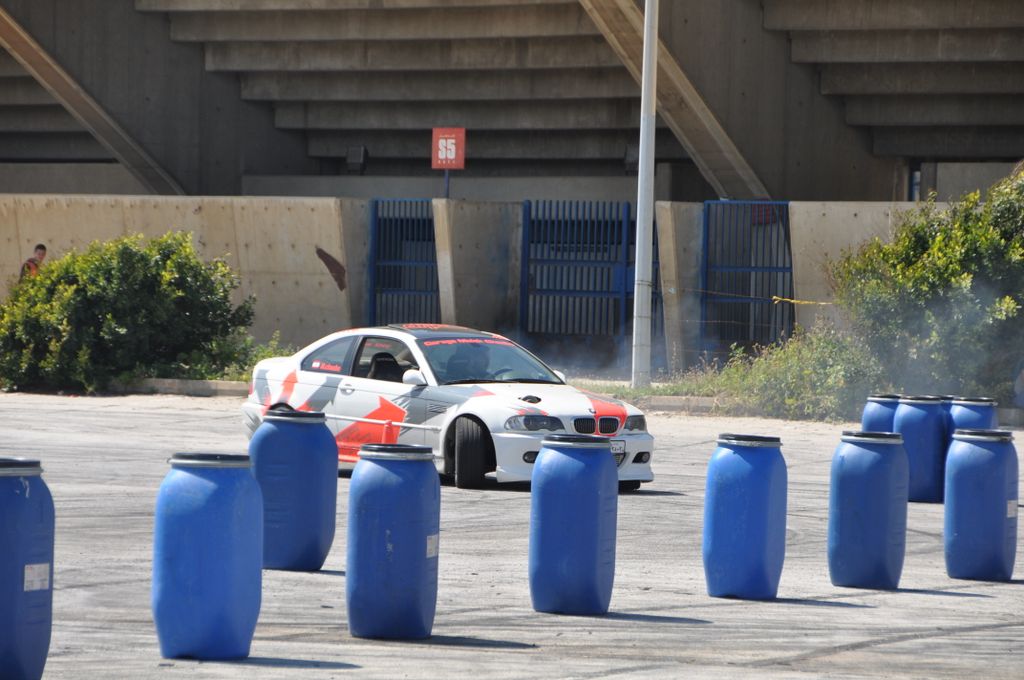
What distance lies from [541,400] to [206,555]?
7.38m

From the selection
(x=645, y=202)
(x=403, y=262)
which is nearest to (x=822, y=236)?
(x=645, y=202)

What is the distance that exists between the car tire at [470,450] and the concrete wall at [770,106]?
14.9m

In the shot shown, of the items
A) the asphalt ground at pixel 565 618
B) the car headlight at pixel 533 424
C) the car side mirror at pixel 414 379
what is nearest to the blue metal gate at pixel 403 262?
the car side mirror at pixel 414 379

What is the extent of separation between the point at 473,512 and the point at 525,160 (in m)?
26.4

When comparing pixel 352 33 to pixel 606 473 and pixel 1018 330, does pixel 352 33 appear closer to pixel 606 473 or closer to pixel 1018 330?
pixel 1018 330

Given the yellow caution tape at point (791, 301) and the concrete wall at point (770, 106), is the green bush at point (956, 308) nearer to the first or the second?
the yellow caution tape at point (791, 301)

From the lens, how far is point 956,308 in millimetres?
21016

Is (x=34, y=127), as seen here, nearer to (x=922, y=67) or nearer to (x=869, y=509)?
(x=922, y=67)

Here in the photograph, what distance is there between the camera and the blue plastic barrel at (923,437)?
14484 mm

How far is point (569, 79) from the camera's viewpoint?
34.4 meters

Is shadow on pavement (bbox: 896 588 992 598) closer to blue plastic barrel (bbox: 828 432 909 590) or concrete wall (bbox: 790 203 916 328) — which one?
blue plastic barrel (bbox: 828 432 909 590)

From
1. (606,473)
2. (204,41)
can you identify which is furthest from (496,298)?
(606,473)

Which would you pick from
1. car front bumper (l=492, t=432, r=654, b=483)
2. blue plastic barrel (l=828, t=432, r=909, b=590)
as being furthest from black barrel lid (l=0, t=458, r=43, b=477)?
car front bumper (l=492, t=432, r=654, b=483)

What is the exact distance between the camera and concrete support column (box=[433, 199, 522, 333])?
95.6ft
